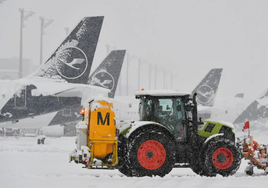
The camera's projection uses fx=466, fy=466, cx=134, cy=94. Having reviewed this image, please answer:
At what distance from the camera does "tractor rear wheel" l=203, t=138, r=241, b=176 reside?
39.9ft

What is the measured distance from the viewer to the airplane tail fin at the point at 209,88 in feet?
151

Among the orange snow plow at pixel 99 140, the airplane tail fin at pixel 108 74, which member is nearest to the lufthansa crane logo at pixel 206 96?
the airplane tail fin at pixel 108 74

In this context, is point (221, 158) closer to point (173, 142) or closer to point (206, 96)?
point (173, 142)

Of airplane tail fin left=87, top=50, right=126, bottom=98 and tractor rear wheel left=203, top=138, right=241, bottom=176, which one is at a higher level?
airplane tail fin left=87, top=50, right=126, bottom=98

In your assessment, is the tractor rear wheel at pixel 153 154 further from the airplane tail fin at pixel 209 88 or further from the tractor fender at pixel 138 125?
the airplane tail fin at pixel 209 88

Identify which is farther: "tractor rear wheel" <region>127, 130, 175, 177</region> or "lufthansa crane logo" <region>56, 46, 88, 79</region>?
"lufthansa crane logo" <region>56, 46, 88, 79</region>

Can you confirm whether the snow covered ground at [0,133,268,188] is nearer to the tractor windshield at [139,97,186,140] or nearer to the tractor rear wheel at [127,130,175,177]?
the tractor rear wheel at [127,130,175,177]

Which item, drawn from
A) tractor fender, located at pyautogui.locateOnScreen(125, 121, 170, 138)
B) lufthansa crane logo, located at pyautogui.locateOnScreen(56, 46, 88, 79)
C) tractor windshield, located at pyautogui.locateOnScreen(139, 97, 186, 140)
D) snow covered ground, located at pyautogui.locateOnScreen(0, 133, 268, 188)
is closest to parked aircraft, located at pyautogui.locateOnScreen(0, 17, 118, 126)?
lufthansa crane logo, located at pyautogui.locateOnScreen(56, 46, 88, 79)

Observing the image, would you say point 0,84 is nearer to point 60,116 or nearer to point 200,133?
point 60,116

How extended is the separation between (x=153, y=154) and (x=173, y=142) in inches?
23.3

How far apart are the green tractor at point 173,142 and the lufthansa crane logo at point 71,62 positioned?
14.3 metres

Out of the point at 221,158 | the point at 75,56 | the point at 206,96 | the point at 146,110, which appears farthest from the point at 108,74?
the point at 221,158

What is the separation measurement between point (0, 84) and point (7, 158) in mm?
9627

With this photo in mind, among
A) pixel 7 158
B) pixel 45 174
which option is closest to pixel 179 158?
pixel 45 174
